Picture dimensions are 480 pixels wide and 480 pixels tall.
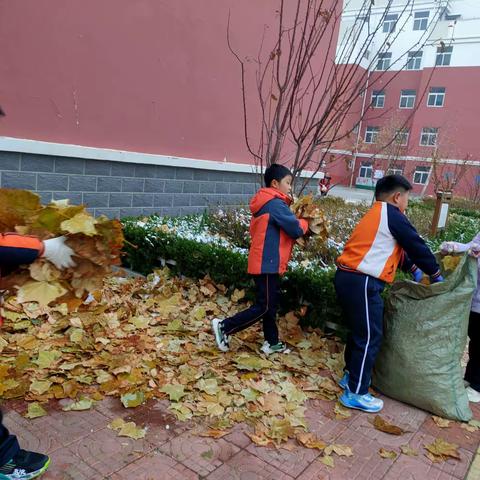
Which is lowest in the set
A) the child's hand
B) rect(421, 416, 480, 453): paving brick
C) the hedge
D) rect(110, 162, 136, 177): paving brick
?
rect(421, 416, 480, 453): paving brick

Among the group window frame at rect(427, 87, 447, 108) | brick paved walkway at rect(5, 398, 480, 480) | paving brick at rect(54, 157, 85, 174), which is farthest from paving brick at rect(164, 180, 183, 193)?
window frame at rect(427, 87, 447, 108)

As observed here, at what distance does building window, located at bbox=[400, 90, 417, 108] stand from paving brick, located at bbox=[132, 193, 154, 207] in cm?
3879

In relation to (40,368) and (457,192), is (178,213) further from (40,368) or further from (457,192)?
(457,192)

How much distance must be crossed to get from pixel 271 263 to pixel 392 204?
1.00 metres

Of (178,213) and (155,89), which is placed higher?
(155,89)

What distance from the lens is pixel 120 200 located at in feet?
21.3

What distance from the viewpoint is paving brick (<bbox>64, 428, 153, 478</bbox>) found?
2.34m

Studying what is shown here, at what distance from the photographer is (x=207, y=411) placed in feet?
9.52

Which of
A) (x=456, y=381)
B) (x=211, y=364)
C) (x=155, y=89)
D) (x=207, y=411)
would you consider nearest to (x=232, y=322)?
(x=211, y=364)

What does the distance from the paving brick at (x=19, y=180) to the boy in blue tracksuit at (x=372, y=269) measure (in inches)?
159

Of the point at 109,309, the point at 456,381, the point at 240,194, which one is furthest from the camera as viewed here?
the point at 240,194

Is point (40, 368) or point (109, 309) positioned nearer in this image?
point (40, 368)

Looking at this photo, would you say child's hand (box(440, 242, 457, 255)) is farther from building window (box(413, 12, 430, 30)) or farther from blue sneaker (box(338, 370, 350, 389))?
building window (box(413, 12, 430, 30))

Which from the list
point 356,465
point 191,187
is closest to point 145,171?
point 191,187
